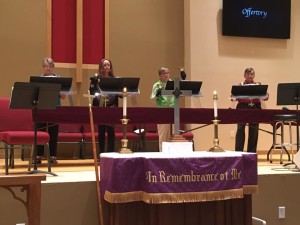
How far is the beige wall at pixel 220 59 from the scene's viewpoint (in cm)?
924

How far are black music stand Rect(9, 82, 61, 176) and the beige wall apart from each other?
4.40 m

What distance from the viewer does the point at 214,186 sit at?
3924 mm

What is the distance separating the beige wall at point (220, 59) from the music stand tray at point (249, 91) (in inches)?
94.6

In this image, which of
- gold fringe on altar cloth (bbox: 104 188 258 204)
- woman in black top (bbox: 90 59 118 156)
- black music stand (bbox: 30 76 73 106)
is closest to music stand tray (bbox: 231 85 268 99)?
woman in black top (bbox: 90 59 118 156)

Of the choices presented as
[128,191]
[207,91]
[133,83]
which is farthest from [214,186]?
[207,91]

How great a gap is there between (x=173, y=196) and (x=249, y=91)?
3.26 m

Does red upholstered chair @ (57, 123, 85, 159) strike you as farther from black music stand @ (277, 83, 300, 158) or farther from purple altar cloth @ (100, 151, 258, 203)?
purple altar cloth @ (100, 151, 258, 203)

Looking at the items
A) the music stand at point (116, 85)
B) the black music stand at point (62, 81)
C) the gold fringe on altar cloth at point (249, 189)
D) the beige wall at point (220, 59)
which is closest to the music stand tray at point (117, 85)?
the music stand at point (116, 85)

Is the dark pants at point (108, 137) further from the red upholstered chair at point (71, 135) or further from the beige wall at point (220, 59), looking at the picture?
the beige wall at point (220, 59)

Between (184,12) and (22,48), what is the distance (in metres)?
3.28

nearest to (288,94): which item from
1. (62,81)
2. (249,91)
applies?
(249,91)

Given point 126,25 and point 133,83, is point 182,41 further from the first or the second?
point 133,83

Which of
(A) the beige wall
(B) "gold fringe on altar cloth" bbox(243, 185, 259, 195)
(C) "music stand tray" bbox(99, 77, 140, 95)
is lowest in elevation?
(B) "gold fringe on altar cloth" bbox(243, 185, 259, 195)

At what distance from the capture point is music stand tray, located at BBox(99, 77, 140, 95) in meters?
6.02
